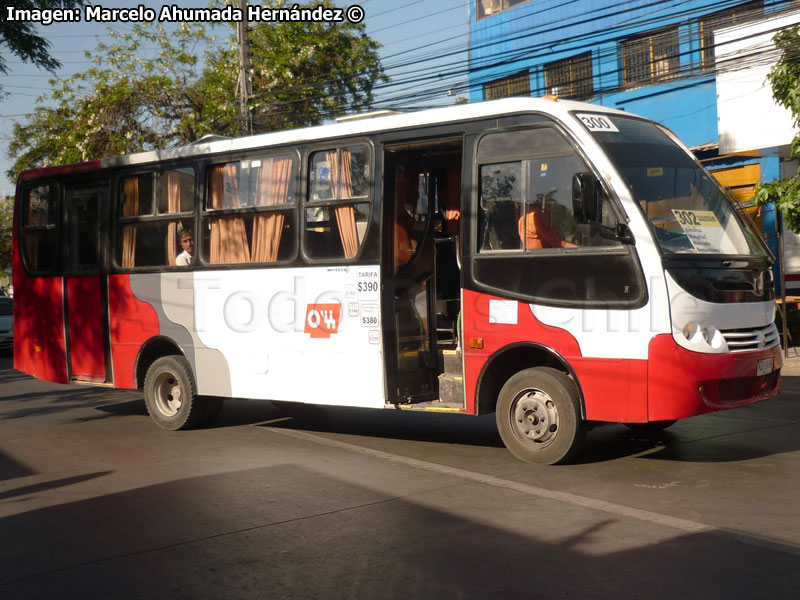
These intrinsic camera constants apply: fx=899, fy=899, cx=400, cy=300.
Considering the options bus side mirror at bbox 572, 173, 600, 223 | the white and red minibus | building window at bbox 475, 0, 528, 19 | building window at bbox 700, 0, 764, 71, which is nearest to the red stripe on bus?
the white and red minibus

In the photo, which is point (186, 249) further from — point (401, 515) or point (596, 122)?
point (401, 515)

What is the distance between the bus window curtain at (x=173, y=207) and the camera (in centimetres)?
1012

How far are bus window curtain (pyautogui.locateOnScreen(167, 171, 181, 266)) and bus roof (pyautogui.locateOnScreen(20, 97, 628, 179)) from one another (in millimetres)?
246

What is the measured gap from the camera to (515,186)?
7488 mm

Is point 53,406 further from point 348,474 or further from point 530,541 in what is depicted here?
point 530,541

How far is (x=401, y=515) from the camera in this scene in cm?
593

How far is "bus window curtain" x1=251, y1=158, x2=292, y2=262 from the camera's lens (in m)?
9.16

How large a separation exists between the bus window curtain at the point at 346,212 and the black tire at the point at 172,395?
264 cm

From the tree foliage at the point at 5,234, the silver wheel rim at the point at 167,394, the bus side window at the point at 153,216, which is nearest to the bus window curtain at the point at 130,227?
the bus side window at the point at 153,216

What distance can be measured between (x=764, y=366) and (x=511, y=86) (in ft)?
67.3

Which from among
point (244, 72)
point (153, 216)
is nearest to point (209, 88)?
point (244, 72)

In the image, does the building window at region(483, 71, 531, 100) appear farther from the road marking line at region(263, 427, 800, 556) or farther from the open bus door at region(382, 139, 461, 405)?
the road marking line at region(263, 427, 800, 556)

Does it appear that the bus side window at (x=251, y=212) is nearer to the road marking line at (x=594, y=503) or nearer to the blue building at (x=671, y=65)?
the road marking line at (x=594, y=503)

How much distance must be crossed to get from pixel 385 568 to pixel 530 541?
0.92 metres
